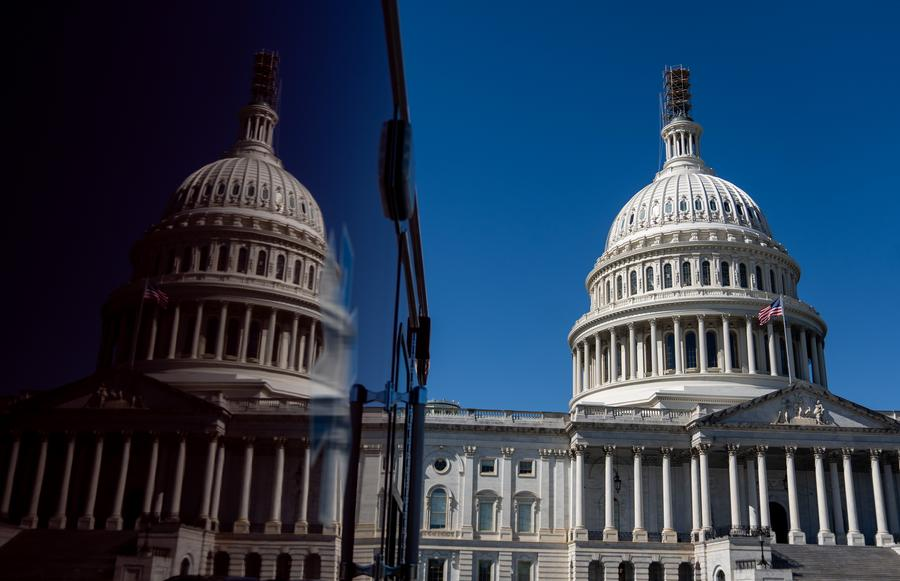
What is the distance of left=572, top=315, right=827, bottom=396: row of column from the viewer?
81.2 m

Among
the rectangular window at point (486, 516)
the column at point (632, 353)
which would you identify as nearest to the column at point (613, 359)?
the column at point (632, 353)

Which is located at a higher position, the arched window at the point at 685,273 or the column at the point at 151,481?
the arched window at the point at 685,273

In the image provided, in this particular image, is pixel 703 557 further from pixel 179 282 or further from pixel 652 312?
pixel 179 282

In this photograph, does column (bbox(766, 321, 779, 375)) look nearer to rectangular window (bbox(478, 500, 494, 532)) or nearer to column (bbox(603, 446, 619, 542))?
column (bbox(603, 446, 619, 542))

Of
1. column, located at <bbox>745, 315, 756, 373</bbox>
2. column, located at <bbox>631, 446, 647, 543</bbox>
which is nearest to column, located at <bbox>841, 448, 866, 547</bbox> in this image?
column, located at <bbox>631, 446, 647, 543</bbox>

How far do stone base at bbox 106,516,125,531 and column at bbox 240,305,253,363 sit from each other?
3.06 feet

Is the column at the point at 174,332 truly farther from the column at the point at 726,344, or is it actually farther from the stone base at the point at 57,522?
the column at the point at 726,344

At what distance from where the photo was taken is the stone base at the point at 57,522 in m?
2.27

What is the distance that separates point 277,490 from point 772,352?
276 feet

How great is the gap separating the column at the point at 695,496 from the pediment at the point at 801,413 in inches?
128

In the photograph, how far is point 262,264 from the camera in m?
3.63

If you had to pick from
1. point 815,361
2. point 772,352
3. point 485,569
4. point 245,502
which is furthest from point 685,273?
point 245,502

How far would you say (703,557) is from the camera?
207 feet

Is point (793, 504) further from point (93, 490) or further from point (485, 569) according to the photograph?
point (93, 490)
